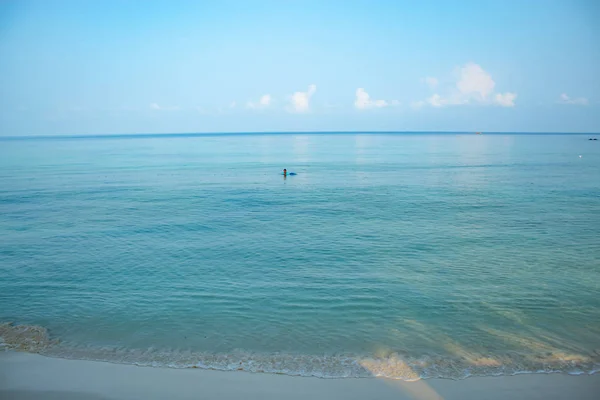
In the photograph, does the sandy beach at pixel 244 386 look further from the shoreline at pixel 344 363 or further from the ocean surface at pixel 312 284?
the ocean surface at pixel 312 284

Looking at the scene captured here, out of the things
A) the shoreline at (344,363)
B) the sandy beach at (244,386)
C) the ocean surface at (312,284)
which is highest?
the ocean surface at (312,284)

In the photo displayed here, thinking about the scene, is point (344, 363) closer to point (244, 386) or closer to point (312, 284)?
point (244, 386)

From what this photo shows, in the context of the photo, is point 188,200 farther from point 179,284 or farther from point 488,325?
point 488,325

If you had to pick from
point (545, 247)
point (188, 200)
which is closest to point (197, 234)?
point (188, 200)

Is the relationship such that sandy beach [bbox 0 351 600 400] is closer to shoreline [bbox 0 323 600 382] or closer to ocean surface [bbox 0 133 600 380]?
shoreline [bbox 0 323 600 382]

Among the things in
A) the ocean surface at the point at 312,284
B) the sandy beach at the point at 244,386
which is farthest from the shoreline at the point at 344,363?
the sandy beach at the point at 244,386

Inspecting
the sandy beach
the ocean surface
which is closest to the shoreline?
the ocean surface
